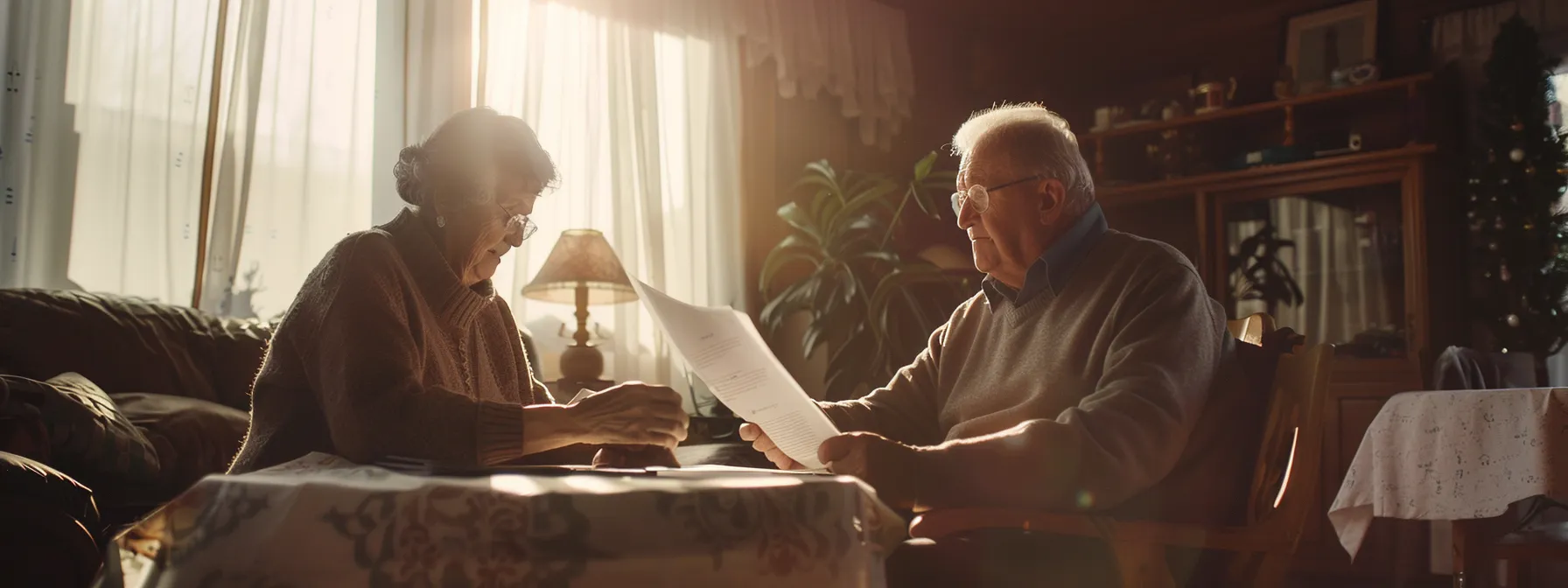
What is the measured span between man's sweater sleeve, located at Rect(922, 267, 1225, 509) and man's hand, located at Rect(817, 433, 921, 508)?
0.02 m

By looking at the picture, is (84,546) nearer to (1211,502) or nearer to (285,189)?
(1211,502)

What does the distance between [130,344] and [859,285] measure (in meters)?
2.25

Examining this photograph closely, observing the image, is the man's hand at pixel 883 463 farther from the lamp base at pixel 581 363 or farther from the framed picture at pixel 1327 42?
the framed picture at pixel 1327 42

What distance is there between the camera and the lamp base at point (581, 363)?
10.5 ft

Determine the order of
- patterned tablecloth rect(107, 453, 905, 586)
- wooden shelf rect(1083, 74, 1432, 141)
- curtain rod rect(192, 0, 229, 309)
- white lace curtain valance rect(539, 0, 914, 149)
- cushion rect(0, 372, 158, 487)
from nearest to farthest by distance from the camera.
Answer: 1. patterned tablecloth rect(107, 453, 905, 586)
2. cushion rect(0, 372, 158, 487)
3. curtain rod rect(192, 0, 229, 309)
4. white lace curtain valance rect(539, 0, 914, 149)
5. wooden shelf rect(1083, 74, 1432, 141)

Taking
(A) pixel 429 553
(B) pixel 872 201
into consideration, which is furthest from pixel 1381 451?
(A) pixel 429 553

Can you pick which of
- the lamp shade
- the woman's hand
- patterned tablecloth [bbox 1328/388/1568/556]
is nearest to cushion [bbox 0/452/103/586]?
the woman's hand

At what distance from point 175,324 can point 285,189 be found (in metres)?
0.60

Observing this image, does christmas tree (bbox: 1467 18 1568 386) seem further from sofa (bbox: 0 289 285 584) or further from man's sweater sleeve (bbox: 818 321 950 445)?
sofa (bbox: 0 289 285 584)

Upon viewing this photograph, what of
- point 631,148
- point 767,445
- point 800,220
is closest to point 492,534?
point 767,445

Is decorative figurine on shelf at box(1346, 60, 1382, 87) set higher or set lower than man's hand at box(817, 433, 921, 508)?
higher

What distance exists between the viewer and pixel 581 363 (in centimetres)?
321

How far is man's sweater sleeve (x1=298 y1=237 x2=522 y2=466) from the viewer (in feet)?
3.49

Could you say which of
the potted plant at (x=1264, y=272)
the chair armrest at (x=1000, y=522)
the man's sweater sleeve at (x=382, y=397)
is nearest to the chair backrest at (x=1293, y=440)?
the chair armrest at (x=1000, y=522)
